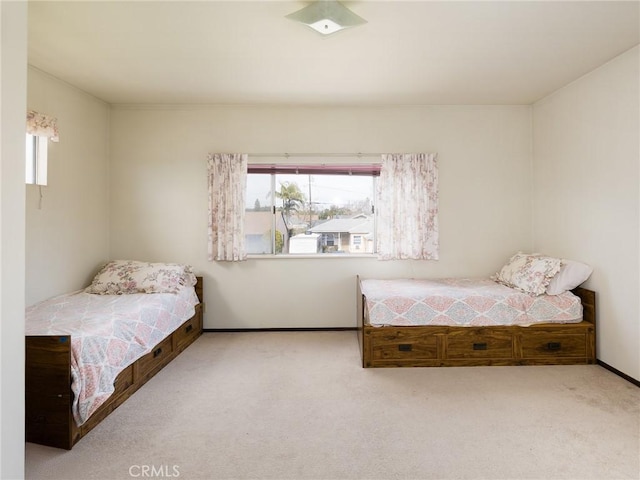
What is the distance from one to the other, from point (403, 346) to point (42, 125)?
3632 millimetres

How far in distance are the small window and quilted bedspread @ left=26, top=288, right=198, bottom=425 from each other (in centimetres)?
106

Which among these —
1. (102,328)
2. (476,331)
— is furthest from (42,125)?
(476,331)

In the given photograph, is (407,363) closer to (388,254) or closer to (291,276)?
(388,254)

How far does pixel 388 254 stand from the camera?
392cm

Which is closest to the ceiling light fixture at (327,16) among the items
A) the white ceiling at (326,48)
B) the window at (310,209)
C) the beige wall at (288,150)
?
the white ceiling at (326,48)

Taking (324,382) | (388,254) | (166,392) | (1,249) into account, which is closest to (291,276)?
(388,254)

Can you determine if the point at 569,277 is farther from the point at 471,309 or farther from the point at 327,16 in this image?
the point at 327,16

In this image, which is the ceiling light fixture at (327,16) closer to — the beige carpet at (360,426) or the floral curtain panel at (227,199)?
Answer: the floral curtain panel at (227,199)

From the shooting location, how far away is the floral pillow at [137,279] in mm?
3367

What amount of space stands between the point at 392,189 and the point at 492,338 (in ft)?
5.87

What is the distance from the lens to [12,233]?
1357 millimetres

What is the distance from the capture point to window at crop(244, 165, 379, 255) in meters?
4.04

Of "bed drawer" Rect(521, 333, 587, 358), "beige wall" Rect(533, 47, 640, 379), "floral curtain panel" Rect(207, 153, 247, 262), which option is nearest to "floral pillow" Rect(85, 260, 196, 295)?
"floral curtain panel" Rect(207, 153, 247, 262)

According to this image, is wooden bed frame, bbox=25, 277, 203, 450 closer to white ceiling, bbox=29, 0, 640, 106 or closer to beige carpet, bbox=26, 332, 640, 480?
beige carpet, bbox=26, 332, 640, 480
